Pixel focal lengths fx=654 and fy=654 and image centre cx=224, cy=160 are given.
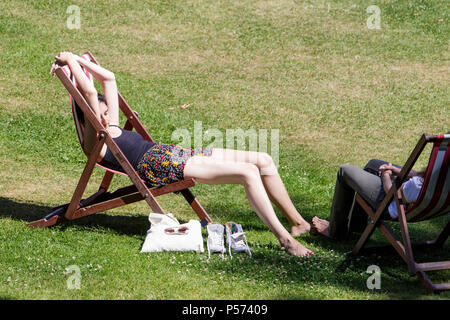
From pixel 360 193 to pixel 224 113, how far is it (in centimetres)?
436

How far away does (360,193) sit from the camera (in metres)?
5.08

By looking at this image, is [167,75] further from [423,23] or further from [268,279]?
[268,279]

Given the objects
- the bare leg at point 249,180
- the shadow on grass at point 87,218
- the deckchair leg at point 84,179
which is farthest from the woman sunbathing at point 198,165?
the shadow on grass at point 87,218

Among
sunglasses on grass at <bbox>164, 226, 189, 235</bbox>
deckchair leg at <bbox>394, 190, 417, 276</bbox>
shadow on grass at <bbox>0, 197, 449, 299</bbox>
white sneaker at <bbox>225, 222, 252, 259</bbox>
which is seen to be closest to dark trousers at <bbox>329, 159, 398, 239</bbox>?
shadow on grass at <bbox>0, 197, 449, 299</bbox>

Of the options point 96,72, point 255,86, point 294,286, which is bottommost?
point 294,286

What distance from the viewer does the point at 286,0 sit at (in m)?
13.1

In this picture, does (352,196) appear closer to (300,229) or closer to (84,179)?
(300,229)

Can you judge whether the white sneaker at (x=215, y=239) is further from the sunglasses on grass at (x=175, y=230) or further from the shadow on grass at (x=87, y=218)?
the shadow on grass at (x=87, y=218)

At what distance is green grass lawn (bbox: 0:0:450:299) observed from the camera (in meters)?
4.69

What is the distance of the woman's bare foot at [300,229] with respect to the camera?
5602 mm

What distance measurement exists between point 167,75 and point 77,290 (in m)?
6.33

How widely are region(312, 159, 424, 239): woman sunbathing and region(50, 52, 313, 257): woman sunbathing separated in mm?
336

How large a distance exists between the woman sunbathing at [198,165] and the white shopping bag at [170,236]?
1.10ft

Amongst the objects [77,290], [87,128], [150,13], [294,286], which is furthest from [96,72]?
[150,13]
